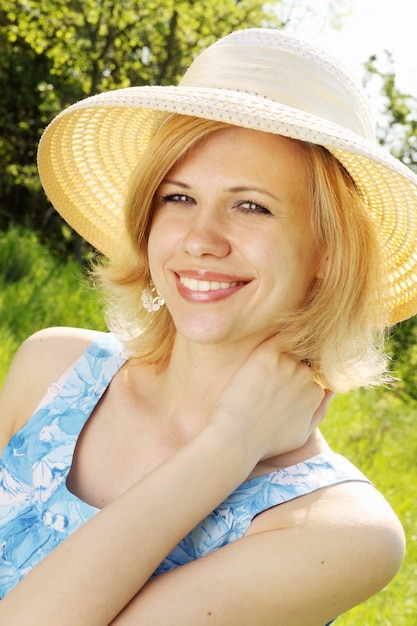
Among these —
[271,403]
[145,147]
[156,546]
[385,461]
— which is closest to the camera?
[156,546]

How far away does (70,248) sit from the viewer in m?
9.80

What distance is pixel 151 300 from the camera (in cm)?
271

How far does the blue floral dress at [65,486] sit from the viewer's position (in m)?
2.07

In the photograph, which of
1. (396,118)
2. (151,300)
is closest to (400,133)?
(396,118)

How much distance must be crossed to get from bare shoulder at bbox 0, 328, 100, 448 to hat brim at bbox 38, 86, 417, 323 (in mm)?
446

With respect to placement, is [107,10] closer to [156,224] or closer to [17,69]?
[17,69]

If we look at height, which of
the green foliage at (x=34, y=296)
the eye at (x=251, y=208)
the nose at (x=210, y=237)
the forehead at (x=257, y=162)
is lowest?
the green foliage at (x=34, y=296)

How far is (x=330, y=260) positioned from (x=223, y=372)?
44cm

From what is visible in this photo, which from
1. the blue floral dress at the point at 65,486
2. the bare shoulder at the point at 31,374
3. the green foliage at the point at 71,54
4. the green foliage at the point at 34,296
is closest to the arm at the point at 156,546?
the blue floral dress at the point at 65,486

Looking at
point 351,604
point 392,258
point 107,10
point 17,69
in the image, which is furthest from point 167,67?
point 351,604

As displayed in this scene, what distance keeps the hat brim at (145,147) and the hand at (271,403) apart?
407 mm

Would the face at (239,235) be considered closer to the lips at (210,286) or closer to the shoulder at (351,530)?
the lips at (210,286)

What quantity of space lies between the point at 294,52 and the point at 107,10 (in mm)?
6948

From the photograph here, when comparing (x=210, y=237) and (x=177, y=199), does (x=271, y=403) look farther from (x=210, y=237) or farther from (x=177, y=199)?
(x=177, y=199)
